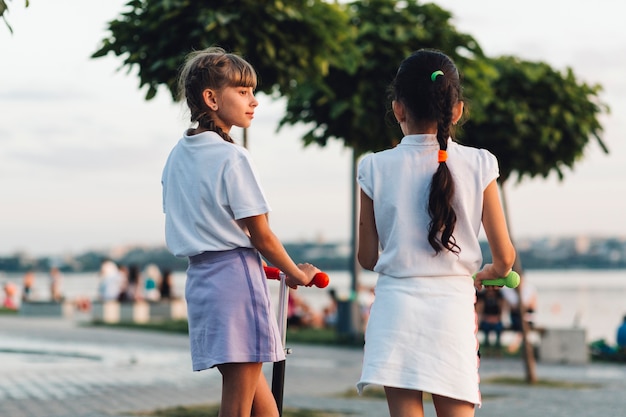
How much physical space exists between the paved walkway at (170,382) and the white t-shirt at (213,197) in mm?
5197

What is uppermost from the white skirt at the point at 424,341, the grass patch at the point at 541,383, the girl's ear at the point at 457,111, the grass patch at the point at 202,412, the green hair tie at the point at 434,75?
the green hair tie at the point at 434,75

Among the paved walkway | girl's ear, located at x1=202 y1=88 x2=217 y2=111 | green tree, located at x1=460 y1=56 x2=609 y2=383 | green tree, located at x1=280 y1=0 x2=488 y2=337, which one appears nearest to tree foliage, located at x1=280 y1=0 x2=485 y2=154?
green tree, located at x1=280 y1=0 x2=488 y2=337

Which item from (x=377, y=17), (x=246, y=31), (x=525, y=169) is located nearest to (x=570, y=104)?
(x=525, y=169)

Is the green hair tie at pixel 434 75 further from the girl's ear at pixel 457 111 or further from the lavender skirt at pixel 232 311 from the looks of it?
the lavender skirt at pixel 232 311

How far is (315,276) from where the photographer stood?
3910 mm

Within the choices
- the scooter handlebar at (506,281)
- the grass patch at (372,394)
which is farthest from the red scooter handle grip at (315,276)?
the grass patch at (372,394)

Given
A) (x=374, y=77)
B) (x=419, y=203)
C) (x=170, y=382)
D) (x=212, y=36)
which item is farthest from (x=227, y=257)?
(x=374, y=77)

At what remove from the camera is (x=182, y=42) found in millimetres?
8562

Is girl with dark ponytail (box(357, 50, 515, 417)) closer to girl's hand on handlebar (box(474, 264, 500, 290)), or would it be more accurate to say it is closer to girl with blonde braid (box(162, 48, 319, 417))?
girl's hand on handlebar (box(474, 264, 500, 290))

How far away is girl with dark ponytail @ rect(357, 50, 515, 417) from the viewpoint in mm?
3613

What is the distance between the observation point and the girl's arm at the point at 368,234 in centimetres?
379

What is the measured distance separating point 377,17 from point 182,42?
6035 millimetres

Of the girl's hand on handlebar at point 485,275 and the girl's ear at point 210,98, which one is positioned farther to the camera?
the girl's ear at point 210,98

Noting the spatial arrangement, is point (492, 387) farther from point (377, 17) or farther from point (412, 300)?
point (412, 300)
